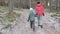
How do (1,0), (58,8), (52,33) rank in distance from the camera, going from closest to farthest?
1. (52,33)
2. (58,8)
3. (1,0)

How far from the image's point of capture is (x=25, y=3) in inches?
2055

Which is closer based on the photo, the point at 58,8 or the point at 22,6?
the point at 58,8

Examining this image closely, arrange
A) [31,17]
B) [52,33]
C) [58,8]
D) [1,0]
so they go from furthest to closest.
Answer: [1,0], [58,8], [31,17], [52,33]

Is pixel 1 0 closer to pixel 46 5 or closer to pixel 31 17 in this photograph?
pixel 46 5

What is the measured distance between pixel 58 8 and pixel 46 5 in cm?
1333

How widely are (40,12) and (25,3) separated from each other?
1488 inches

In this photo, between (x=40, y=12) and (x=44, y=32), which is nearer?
(x=44, y=32)

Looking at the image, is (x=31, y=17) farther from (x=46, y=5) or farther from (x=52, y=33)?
(x=46, y=5)

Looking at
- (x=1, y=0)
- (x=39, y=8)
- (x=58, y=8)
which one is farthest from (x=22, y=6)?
(x=39, y=8)

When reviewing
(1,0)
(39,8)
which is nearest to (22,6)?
(1,0)

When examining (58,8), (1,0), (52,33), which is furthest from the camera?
(1,0)

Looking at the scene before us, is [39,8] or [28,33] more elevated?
[39,8]

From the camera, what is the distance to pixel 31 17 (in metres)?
13.9

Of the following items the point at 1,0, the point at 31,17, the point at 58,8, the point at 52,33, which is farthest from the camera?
the point at 1,0
